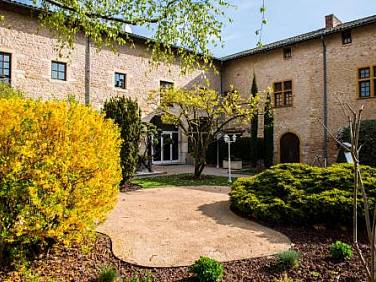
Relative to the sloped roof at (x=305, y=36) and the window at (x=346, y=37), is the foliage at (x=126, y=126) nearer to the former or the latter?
the sloped roof at (x=305, y=36)

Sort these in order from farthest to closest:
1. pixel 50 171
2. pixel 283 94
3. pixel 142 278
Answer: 1. pixel 283 94
2. pixel 142 278
3. pixel 50 171

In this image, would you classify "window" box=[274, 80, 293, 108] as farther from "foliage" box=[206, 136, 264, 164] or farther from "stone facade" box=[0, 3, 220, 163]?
"stone facade" box=[0, 3, 220, 163]

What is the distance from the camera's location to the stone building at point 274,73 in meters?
12.8

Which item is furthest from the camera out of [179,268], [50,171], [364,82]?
[364,82]

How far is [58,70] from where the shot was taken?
13828 mm

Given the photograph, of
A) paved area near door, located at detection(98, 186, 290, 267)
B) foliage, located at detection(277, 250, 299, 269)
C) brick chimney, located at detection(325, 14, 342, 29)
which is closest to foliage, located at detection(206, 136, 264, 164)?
brick chimney, located at detection(325, 14, 342, 29)

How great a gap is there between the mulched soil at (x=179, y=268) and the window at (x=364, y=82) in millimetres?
13008

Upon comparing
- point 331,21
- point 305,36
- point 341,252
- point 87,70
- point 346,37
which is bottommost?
point 341,252

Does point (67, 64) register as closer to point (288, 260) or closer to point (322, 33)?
point (322, 33)

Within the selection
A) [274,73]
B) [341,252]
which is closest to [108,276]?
[341,252]

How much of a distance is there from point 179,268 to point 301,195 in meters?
2.75

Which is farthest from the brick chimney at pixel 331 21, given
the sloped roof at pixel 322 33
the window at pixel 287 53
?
the window at pixel 287 53

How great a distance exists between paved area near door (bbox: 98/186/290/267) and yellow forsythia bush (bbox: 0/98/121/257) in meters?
0.85

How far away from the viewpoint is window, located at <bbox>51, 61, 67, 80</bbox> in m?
13.7
